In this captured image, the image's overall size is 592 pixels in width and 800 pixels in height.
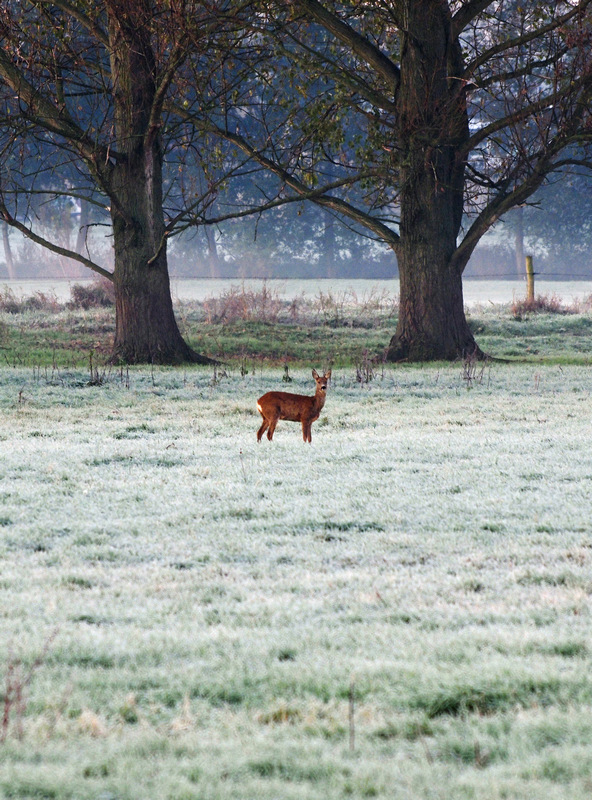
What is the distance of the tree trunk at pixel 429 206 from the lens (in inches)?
695

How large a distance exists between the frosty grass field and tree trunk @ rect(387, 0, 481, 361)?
27.9 ft

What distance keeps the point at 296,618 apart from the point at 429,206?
1462 centimetres

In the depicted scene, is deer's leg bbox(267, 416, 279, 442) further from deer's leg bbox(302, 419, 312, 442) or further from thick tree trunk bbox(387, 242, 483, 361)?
thick tree trunk bbox(387, 242, 483, 361)

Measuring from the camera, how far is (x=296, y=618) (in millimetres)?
4406

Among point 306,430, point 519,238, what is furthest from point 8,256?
point 306,430

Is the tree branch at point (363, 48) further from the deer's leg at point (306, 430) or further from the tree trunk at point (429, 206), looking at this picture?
the deer's leg at point (306, 430)

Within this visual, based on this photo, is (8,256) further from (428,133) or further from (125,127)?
(428,133)

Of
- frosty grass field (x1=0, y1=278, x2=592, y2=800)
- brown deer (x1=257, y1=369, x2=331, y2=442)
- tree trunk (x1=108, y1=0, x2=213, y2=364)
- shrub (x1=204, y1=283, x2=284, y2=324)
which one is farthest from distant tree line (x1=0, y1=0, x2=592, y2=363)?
frosty grass field (x1=0, y1=278, x2=592, y2=800)

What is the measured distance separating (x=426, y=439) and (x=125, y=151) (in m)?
9.77

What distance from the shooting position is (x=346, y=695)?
11.5ft

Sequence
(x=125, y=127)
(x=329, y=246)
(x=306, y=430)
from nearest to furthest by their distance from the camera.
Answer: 1. (x=306, y=430)
2. (x=125, y=127)
3. (x=329, y=246)

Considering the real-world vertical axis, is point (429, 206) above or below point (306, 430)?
above

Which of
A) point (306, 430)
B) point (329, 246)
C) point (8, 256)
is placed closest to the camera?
point (306, 430)

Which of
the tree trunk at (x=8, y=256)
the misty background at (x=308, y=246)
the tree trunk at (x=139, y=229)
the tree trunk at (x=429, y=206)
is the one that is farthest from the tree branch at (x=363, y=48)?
the tree trunk at (x=8, y=256)
